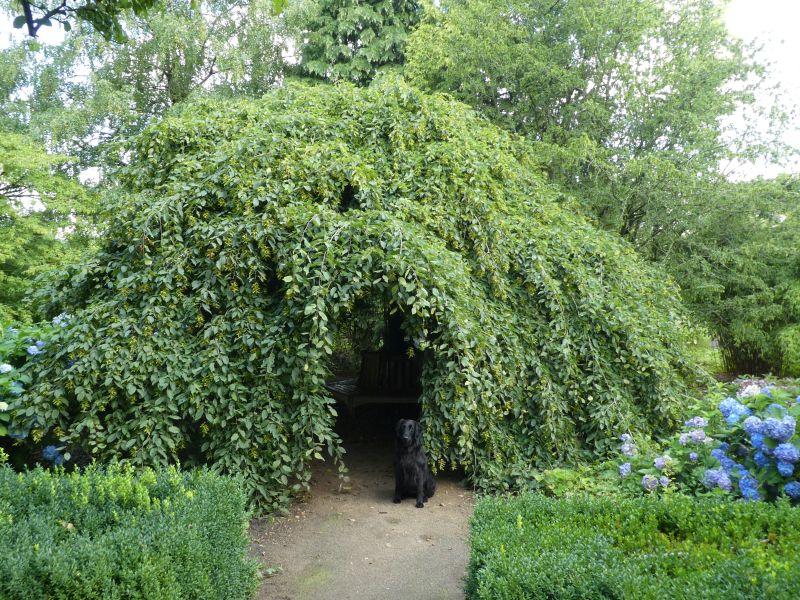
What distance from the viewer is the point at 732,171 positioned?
11547mm

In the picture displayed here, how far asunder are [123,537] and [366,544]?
254 centimetres

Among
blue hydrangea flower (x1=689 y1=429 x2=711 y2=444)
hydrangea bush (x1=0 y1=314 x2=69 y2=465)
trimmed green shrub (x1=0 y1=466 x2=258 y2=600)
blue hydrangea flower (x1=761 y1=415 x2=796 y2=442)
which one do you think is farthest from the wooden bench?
blue hydrangea flower (x1=761 y1=415 x2=796 y2=442)

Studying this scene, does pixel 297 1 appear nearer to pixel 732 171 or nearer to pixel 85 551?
pixel 732 171

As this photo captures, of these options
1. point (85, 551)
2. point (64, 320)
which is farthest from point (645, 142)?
point (85, 551)

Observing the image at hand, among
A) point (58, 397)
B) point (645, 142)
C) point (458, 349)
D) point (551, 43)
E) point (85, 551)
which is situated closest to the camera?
point (85, 551)

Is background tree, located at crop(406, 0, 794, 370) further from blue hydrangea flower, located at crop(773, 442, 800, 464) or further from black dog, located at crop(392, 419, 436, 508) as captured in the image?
blue hydrangea flower, located at crop(773, 442, 800, 464)

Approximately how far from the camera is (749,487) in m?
3.96

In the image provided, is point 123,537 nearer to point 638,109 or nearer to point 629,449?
point 629,449

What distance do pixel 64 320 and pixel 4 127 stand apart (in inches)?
431

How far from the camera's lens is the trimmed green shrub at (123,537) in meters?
2.47

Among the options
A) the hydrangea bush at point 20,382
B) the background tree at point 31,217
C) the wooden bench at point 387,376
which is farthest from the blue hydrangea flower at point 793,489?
the background tree at point 31,217

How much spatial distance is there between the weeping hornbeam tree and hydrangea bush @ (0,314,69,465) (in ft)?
0.50

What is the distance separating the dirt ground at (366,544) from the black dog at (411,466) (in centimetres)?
12

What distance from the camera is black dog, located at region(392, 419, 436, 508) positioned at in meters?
5.59
